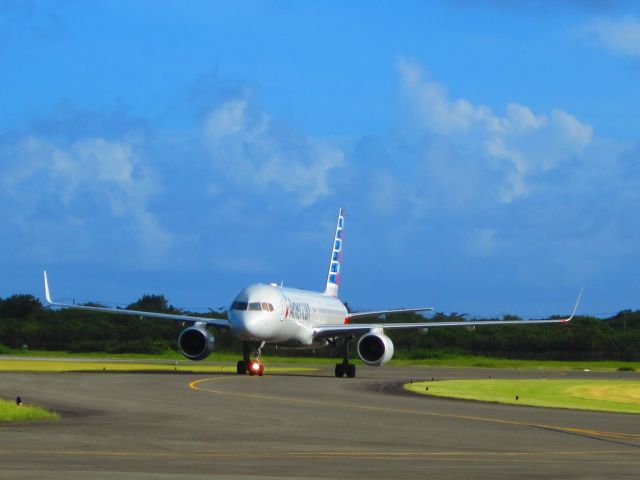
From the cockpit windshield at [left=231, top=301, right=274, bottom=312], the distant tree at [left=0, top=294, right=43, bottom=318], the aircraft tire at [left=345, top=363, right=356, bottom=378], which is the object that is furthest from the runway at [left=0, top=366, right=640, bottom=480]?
the distant tree at [left=0, top=294, right=43, bottom=318]

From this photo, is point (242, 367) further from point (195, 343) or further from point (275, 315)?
point (195, 343)

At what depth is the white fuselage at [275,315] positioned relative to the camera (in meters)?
48.8

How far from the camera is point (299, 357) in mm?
84812

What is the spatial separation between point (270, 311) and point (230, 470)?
34222 millimetres

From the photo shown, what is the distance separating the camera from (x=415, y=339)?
8681 centimetres

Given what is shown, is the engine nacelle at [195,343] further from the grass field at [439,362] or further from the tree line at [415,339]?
the tree line at [415,339]

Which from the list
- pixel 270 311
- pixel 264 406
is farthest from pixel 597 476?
pixel 270 311

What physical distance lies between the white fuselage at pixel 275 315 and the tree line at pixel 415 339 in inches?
1065

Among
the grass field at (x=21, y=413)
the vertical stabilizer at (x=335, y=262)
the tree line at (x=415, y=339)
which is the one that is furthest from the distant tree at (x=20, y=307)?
the grass field at (x=21, y=413)

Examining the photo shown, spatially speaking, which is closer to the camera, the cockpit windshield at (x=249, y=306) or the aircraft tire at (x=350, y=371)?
the cockpit windshield at (x=249, y=306)

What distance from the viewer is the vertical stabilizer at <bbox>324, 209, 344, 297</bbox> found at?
68000 mm

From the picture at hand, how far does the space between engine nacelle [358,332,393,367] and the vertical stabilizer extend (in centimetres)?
1513

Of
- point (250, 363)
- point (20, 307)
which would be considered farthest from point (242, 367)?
point (20, 307)

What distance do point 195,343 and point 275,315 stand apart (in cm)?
436
